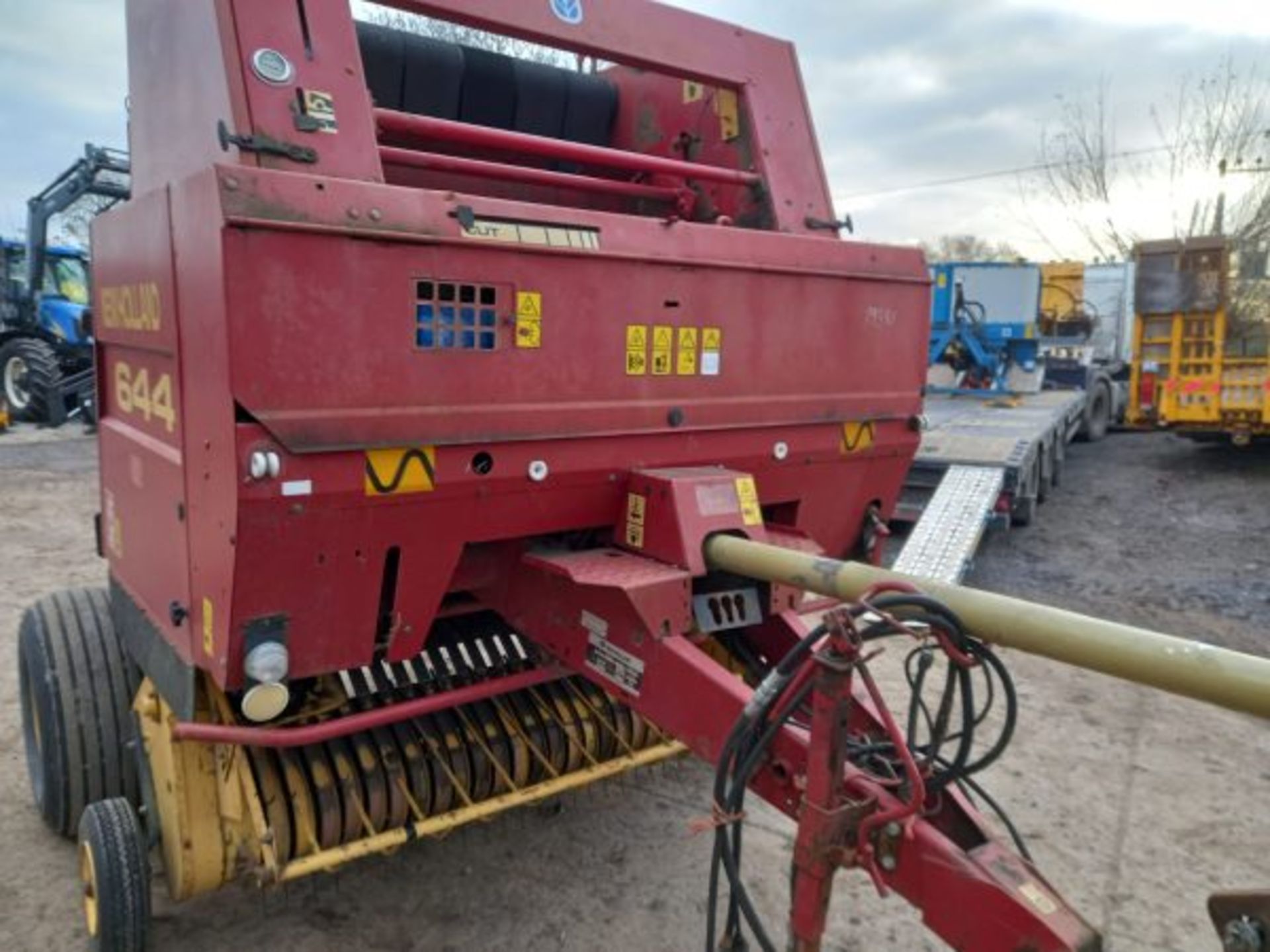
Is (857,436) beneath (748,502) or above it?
above

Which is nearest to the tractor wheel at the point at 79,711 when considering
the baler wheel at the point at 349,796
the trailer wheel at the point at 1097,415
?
the baler wheel at the point at 349,796

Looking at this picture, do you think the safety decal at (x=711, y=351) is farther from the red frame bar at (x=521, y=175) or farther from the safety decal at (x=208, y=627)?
the safety decal at (x=208, y=627)

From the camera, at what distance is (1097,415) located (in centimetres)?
1341

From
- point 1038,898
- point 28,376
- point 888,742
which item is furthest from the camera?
point 28,376

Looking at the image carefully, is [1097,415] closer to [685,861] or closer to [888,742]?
[685,861]

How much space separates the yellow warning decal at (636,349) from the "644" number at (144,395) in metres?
1.08

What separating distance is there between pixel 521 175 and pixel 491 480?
0.89 m

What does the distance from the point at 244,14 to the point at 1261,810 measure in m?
4.11

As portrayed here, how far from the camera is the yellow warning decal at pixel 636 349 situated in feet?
7.86

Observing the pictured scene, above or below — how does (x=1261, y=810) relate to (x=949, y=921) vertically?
below

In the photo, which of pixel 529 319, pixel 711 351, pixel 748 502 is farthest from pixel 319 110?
pixel 748 502

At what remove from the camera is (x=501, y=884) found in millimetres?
2996

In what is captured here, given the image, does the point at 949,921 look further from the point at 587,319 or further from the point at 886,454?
the point at 886,454

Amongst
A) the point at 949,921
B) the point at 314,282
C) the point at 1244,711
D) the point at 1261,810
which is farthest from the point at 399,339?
the point at 1261,810
